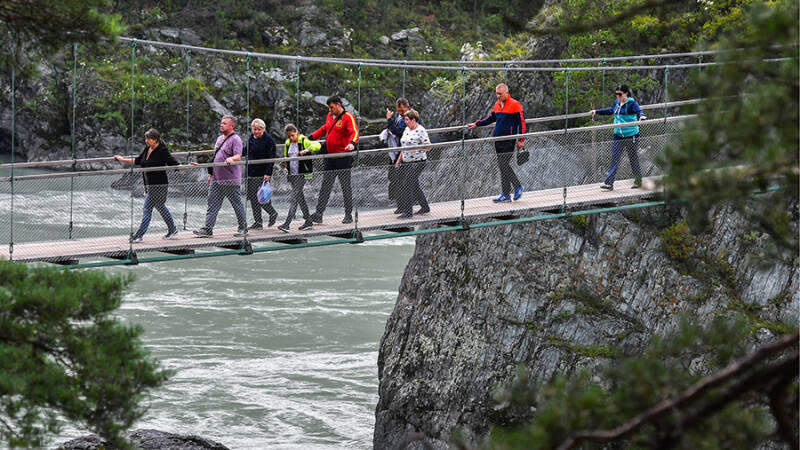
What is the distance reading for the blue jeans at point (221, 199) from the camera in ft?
33.3

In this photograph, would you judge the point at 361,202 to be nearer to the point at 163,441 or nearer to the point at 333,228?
the point at 333,228

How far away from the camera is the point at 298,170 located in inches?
417

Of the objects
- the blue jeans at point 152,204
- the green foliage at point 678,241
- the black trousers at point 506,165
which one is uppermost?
the black trousers at point 506,165

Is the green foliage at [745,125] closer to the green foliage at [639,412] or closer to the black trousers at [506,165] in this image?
the green foliage at [639,412]

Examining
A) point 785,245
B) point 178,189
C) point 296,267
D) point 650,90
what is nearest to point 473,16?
point 296,267

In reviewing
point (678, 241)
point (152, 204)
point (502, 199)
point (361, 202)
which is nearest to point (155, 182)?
point (152, 204)

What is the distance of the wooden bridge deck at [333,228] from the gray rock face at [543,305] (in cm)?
136

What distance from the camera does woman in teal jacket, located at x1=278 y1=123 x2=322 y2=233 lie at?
10.4m

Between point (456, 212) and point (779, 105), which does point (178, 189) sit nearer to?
point (456, 212)

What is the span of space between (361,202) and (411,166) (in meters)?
0.61

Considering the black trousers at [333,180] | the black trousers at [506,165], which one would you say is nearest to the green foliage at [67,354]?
the black trousers at [333,180]

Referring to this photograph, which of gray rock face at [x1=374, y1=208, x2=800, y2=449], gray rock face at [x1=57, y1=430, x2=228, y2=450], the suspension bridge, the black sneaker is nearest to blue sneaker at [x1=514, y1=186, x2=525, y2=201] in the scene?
the suspension bridge

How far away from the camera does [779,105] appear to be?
3863mm

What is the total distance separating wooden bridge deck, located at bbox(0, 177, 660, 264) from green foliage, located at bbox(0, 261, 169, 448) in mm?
4048
